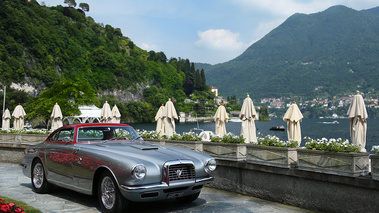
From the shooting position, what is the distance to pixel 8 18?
9956 centimetres

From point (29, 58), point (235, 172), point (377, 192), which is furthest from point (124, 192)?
point (29, 58)

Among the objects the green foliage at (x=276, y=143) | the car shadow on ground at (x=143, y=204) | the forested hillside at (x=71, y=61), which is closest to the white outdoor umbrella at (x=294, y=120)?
the green foliage at (x=276, y=143)

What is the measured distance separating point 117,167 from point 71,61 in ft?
445

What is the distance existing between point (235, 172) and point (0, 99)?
79.8 metres

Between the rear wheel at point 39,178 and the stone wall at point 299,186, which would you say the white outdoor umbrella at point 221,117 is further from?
the rear wheel at point 39,178

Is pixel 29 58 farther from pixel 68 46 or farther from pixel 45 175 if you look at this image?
pixel 45 175

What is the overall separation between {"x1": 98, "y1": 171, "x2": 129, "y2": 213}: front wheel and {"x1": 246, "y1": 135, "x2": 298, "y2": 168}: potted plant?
3449 mm

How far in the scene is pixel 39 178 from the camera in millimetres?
8148

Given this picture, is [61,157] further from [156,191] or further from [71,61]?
[71,61]

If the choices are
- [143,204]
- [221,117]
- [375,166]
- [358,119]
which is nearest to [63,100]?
[221,117]

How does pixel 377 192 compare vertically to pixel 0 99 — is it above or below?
below

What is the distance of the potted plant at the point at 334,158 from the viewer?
607cm

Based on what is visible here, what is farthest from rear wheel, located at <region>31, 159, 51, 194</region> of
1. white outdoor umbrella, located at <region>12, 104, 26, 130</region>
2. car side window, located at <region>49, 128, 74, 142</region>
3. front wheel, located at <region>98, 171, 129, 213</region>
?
white outdoor umbrella, located at <region>12, 104, 26, 130</region>

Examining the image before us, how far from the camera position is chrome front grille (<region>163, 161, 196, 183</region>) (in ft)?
19.1
